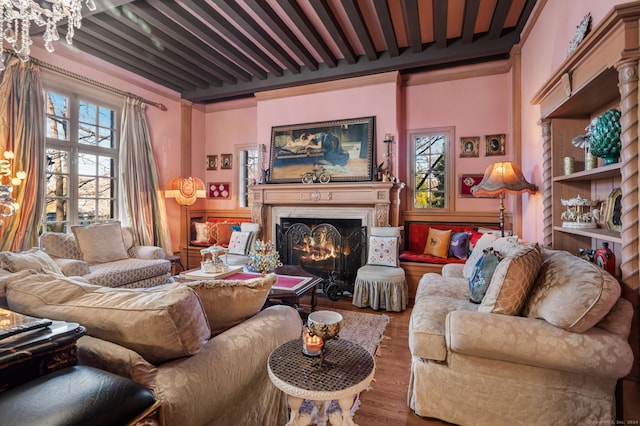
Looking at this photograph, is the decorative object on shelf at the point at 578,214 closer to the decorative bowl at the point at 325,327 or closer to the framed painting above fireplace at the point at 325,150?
the decorative bowl at the point at 325,327

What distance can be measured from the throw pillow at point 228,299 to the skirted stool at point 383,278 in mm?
2299

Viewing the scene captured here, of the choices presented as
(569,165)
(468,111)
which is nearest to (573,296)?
(569,165)

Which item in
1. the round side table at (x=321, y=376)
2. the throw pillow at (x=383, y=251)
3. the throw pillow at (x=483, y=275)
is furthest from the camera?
the throw pillow at (x=383, y=251)

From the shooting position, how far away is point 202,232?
5.50m

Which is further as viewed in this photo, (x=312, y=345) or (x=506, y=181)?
(x=506, y=181)

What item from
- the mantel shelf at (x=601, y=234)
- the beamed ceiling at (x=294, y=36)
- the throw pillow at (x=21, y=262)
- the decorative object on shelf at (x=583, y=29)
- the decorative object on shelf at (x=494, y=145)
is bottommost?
the throw pillow at (x=21, y=262)

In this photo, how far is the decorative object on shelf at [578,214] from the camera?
6.61 feet

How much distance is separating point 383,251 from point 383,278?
449mm

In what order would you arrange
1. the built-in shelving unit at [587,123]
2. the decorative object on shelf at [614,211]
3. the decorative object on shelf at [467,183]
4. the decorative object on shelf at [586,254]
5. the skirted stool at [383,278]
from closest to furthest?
the built-in shelving unit at [587,123] < the decorative object on shelf at [614,211] < the decorative object on shelf at [586,254] < the skirted stool at [383,278] < the decorative object on shelf at [467,183]

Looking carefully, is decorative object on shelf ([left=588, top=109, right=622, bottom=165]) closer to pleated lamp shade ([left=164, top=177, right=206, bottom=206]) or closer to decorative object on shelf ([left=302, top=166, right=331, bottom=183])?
decorative object on shelf ([left=302, top=166, right=331, bottom=183])

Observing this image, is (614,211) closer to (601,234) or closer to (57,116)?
(601,234)

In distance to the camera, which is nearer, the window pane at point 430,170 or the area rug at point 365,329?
the area rug at point 365,329

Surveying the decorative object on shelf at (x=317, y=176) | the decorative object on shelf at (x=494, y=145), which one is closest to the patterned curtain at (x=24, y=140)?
the decorative object on shelf at (x=317, y=176)

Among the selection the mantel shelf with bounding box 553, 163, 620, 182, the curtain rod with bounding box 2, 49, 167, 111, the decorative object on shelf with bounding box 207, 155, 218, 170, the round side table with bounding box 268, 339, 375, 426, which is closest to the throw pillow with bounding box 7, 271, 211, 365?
the round side table with bounding box 268, 339, 375, 426
